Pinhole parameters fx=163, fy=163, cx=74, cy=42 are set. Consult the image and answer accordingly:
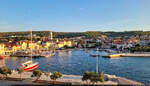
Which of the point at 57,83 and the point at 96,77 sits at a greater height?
the point at 96,77

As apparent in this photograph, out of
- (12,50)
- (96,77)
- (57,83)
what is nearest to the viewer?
(96,77)

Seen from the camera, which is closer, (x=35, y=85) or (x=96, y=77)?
(x=96, y=77)

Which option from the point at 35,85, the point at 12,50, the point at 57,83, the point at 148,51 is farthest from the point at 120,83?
the point at 12,50

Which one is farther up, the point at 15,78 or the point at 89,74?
the point at 89,74

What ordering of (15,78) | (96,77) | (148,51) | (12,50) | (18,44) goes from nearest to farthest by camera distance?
1. (96,77)
2. (15,78)
3. (148,51)
4. (12,50)
5. (18,44)

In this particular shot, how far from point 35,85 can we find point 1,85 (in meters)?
1.66

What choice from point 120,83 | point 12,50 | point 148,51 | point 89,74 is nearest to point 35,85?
point 89,74

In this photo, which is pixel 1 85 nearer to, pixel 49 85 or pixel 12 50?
pixel 49 85

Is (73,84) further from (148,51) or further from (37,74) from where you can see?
(148,51)

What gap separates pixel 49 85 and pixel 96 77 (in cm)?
239

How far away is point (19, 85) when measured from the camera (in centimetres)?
768

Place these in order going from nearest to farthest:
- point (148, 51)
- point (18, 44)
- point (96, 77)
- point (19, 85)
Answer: point (96, 77)
point (19, 85)
point (148, 51)
point (18, 44)

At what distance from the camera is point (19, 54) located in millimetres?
31031

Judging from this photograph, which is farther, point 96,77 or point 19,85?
point 19,85
